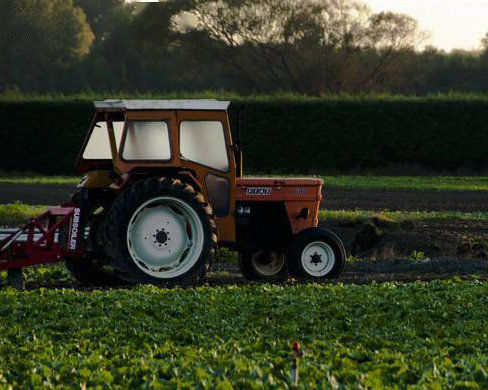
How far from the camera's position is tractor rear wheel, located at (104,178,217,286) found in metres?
12.1

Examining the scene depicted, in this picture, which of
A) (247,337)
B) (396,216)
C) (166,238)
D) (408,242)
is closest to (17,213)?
(396,216)

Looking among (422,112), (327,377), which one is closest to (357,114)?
(422,112)

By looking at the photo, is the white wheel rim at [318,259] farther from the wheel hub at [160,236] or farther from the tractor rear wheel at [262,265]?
the wheel hub at [160,236]

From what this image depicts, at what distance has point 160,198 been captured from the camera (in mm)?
12195

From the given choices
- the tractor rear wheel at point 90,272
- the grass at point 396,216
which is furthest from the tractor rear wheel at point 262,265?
the grass at point 396,216

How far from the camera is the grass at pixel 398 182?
3117cm

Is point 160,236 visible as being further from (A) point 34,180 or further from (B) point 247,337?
(A) point 34,180

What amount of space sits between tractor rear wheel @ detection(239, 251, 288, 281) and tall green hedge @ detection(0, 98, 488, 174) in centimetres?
2318

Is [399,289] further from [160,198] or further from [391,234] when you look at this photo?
[391,234]

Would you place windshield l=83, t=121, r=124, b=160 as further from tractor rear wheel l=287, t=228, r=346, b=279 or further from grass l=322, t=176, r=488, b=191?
grass l=322, t=176, r=488, b=191

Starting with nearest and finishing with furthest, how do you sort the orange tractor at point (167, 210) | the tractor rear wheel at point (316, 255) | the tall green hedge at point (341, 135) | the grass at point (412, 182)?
the orange tractor at point (167, 210), the tractor rear wheel at point (316, 255), the grass at point (412, 182), the tall green hedge at point (341, 135)

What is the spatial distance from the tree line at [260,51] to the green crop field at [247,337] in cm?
3518

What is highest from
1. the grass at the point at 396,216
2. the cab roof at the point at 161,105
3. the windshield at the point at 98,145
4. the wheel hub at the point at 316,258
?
the cab roof at the point at 161,105

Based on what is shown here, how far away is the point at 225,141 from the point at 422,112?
85.3 ft
